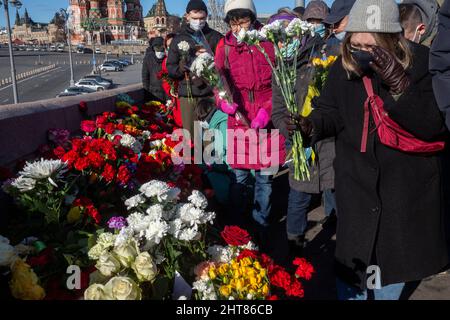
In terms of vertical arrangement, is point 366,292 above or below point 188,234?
below

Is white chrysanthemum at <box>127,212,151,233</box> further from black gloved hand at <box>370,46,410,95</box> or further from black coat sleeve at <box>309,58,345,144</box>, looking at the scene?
black gloved hand at <box>370,46,410,95</box>

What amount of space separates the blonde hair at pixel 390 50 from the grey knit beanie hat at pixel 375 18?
0.09 ft

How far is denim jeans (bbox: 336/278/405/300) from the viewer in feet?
6.98

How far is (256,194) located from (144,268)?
1.94 meters

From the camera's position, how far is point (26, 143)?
307 cm

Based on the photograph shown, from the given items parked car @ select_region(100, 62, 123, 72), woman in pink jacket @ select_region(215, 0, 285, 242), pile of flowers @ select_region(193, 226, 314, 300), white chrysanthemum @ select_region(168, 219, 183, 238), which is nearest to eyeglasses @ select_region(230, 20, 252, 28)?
woman in pink jacket @ select_region(215, 0, 285, 242)

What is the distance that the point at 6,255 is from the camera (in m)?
1.84

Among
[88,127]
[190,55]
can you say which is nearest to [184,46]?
[190,55]

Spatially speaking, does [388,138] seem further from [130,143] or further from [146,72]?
[146,72]

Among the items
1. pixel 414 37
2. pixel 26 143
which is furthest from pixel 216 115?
pixel 414 37

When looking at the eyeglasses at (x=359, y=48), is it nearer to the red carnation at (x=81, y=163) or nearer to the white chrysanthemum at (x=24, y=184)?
the red carnation at (x=81, y=163)

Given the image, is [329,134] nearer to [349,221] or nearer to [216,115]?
[349,221]

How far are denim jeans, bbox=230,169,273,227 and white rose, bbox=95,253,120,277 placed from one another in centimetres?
188

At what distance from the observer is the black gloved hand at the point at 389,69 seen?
178cm
